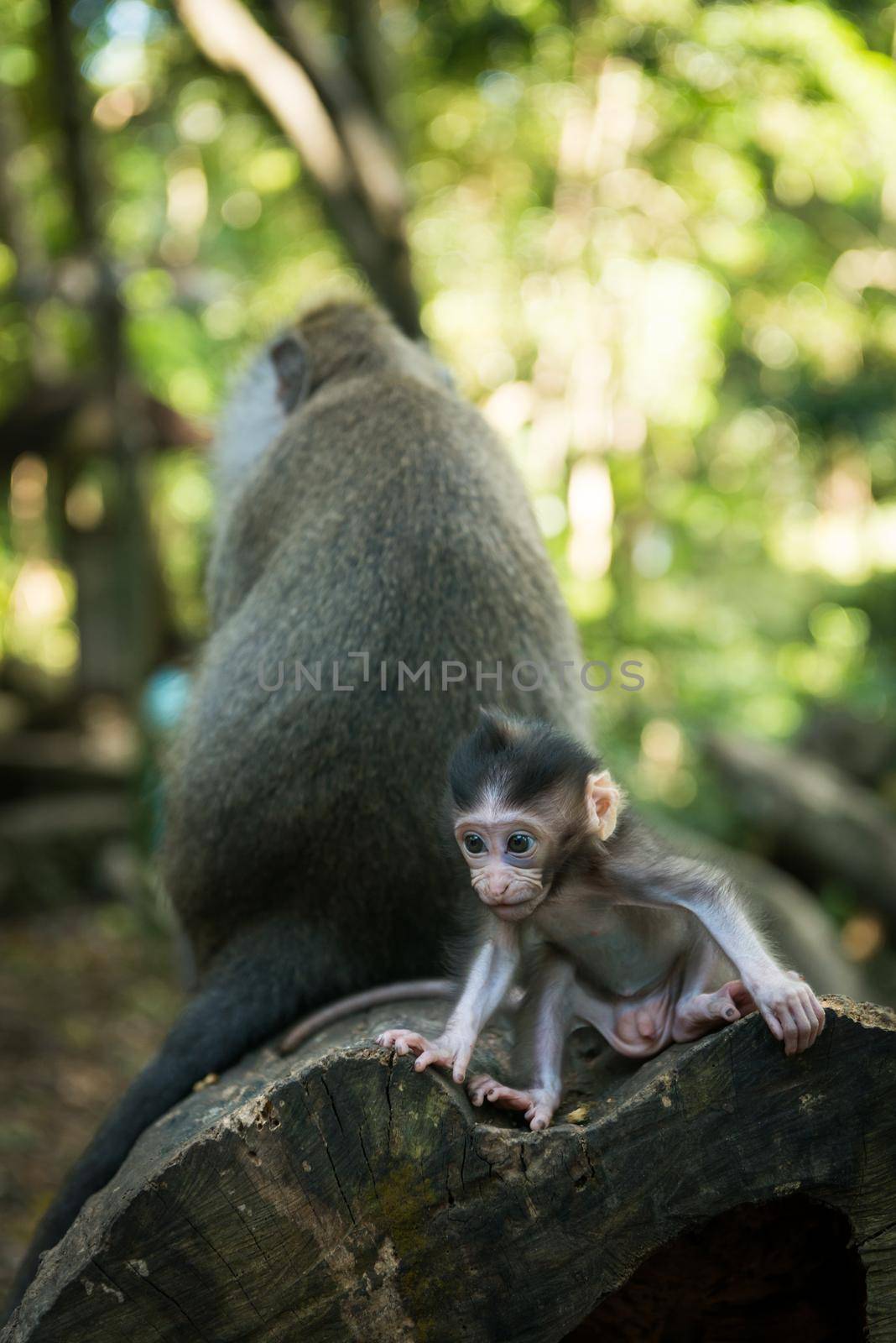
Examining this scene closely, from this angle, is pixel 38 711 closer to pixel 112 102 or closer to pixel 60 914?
pixel 60 914

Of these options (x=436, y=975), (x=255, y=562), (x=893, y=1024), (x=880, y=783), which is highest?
(x=255, y=562)

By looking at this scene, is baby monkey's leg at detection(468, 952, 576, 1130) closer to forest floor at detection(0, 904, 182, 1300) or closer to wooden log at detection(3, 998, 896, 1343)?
wooden log at detection(3, 998, 896, 1343)

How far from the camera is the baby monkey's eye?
6.68 ft

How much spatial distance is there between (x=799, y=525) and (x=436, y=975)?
15.8 m

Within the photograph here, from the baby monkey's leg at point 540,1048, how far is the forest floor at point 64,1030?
2040mm

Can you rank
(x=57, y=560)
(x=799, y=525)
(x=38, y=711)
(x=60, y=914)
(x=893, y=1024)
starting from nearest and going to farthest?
(x=893, y=1024), (x=60, y=914), (x=38, y=711), (x=57, y=560), (x=799, y=525)

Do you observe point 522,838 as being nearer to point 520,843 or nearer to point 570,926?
point 520,843

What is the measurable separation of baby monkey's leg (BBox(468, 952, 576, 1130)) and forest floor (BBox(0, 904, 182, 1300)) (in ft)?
6.69

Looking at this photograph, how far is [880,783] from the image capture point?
912cm

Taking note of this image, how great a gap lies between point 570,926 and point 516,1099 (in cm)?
32

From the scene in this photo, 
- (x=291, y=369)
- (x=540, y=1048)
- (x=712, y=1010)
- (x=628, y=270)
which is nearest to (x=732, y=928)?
(x=712, y=1010)

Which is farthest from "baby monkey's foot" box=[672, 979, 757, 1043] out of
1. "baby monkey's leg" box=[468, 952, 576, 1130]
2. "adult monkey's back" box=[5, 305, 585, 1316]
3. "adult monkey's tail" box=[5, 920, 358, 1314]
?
"adult monkey's tail" box=[5, 920, 358, 1314]

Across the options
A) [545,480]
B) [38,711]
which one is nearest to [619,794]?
[545,480]

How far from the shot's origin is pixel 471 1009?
2102 millimetres
